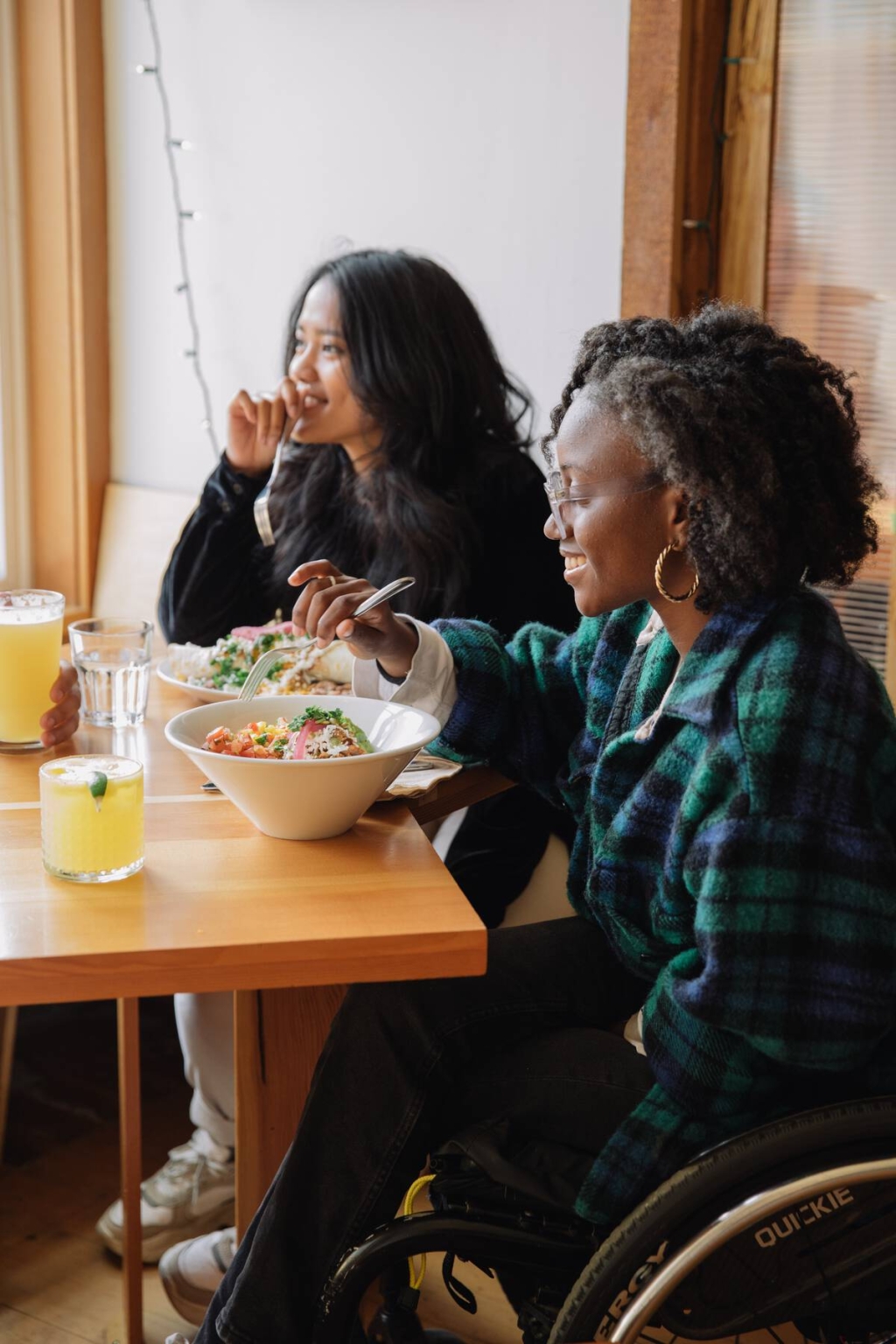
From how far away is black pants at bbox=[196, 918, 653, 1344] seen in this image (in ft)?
4.00

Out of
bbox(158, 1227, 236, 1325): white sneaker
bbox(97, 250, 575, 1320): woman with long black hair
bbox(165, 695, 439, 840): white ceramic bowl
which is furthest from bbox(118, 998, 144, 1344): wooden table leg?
bbox(165, 695, 439, 840): white ceramic bowl

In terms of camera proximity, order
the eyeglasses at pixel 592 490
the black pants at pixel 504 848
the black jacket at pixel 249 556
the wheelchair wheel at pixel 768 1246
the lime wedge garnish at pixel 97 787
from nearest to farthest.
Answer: the wheelchair wheel at pixel 768 1246
the lime wedge garnish at pixel 97 787
the eyeglasses at pixel 592 490
the black pants at pixel 504 848
the black jacket at pixel 249 556

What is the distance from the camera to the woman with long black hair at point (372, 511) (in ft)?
6.38

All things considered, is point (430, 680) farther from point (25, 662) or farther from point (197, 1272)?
point (197, 1272)

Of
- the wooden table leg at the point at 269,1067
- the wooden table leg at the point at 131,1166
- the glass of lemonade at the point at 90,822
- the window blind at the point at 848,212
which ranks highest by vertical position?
the window blind at the point at 848,212

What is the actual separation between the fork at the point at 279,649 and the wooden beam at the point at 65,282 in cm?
153

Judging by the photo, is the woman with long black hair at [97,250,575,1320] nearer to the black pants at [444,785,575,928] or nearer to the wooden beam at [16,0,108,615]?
the black pants at [444,785,575,928]

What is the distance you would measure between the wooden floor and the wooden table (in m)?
0.49

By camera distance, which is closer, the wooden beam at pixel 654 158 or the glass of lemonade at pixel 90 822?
the glass of lemonade at pixel 90 822

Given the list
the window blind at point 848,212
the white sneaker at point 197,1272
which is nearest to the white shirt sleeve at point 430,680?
the white sneaker at point 197,1272

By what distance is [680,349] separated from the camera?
4.31 feet

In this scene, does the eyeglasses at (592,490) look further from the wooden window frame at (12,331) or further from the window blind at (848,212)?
the wooden window frame at (12,331)

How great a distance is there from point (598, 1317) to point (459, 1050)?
0.98ft

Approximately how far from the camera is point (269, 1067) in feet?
4.81
